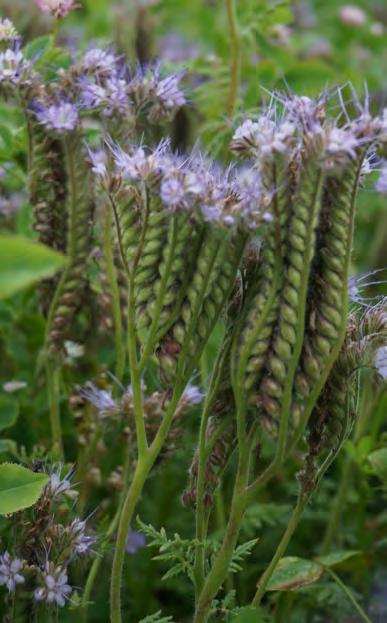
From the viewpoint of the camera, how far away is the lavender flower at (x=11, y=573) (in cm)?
96

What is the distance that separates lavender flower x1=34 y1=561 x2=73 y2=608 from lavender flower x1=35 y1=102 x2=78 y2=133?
457 millimetres

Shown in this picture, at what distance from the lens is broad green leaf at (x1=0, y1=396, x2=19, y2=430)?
4.00ft

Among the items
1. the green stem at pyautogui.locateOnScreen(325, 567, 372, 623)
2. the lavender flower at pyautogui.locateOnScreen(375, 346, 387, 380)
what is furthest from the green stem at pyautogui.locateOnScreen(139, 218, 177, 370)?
the green stem at pyautogui.locateOnScreen(325, 567, 372, 623)

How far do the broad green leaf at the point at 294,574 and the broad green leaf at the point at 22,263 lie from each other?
0.56 meters

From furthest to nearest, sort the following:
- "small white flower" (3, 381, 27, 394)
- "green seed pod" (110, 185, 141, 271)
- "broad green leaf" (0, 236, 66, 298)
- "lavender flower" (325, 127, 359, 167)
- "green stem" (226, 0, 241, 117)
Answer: "green stem" (226, 0, 241, 117)
"small white flower" (3, 381, 27, 394)
"green seed pod" (110, 185, 141, 271)
"lavender flower" (325, 127, 359, 167)
"broad green leaf" (0, 236, 66, 298)

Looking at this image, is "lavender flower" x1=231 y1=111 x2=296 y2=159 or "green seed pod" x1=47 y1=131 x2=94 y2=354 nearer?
"lavender flower" x1=231 y1=111 x2=296 y2=159

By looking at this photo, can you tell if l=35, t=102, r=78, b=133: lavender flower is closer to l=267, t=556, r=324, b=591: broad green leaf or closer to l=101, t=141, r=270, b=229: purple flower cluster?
l=101, t=141, r=270, b=229: purple flower cluster

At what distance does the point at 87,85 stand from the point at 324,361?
18.1 inches

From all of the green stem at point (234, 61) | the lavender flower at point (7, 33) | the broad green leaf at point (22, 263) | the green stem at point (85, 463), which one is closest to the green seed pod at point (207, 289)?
the broad green leaf at point (22, 263)

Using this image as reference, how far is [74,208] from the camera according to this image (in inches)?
43.9

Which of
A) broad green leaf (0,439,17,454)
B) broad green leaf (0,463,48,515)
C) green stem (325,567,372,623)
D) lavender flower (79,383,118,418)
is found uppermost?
lavender flower (79,383,118,418)

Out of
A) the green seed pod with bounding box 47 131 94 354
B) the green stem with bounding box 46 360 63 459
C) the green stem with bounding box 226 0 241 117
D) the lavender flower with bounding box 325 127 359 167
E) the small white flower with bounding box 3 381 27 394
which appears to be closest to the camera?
the lavender flower with bounding box 325 127 359 167

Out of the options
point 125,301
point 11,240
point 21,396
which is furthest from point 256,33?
point 11,240

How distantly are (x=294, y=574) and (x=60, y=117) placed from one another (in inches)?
22.5
